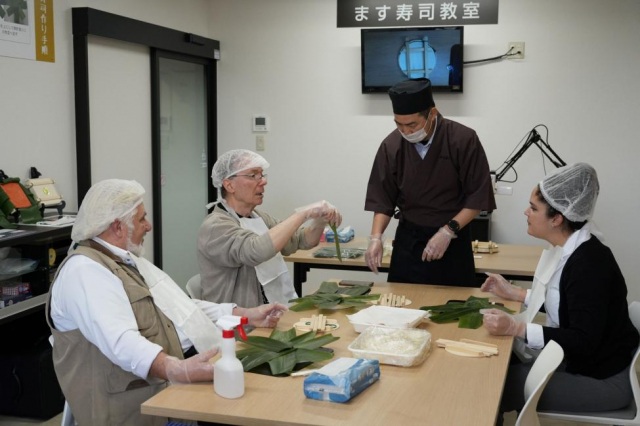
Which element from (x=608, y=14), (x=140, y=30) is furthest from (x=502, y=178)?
(x=140, y=30)

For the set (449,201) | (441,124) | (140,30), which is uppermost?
(140,30)

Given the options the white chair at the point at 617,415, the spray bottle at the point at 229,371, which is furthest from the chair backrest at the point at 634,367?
the spray bottle at the point at 229,371

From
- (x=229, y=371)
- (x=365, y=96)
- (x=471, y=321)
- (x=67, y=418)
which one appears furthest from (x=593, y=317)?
(x=365, y=96)

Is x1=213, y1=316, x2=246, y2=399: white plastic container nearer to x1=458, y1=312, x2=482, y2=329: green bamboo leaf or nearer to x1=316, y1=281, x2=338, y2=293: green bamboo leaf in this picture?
x1=458, y1=312, x2=482, y2=329: green bamboo leaf

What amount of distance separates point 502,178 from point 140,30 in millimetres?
2853

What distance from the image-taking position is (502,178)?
5660mm

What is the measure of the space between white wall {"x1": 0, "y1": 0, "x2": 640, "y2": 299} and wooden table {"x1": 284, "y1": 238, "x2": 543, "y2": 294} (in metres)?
1.45

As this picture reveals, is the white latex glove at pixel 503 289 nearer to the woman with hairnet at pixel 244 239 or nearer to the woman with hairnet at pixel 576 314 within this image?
the woman with hairnet at pixel 576 314

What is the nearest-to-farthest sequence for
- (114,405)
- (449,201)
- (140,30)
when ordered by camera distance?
1. (114,405)
2. (449,201)
3. (140,30)

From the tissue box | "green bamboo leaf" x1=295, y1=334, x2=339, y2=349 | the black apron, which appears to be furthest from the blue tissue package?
the tissue box

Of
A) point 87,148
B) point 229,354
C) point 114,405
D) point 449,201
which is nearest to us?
point 229,354

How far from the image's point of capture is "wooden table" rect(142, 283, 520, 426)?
180 cm

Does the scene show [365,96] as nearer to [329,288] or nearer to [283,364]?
[329,288]

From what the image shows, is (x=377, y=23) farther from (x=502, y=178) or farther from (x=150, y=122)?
(x=150, y=122)
